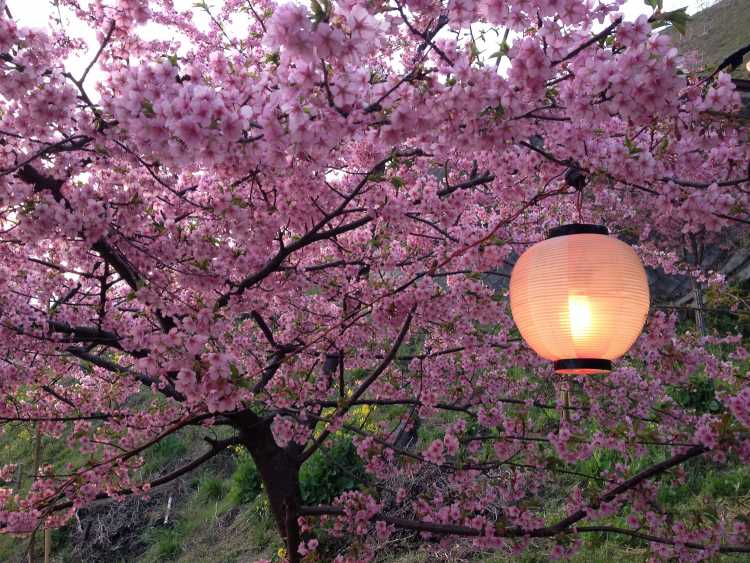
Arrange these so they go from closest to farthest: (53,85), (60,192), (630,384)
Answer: (53,85) < (60,192) < (630,384)

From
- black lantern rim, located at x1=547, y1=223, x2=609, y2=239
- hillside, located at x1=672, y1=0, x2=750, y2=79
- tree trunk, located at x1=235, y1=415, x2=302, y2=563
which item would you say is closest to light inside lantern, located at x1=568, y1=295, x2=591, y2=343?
black lantern rim, located at x1=547, y1=223, x2=609, y2=239

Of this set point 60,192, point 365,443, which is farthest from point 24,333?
point 365,443

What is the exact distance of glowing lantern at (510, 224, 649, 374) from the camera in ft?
6.50

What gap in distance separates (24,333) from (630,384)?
3.40 m

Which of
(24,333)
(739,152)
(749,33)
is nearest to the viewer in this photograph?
(739,152)

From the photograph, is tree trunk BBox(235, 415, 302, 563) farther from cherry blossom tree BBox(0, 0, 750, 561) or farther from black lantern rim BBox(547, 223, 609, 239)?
black lantern rim BBox(547, 223, 609, 239)

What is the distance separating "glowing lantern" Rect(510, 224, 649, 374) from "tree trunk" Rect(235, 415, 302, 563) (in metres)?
1.86

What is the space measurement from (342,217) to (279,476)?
156 cm

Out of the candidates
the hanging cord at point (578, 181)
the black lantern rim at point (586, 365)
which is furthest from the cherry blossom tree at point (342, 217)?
the black lantern rim at point (586, 365)

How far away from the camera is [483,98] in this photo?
161cm

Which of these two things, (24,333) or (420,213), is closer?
(24,333)

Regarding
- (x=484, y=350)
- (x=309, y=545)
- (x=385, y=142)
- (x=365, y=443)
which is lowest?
(x=309, y=545)

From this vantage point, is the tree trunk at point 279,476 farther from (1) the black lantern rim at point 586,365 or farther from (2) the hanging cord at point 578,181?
(2) the hanging cord at point 578,181

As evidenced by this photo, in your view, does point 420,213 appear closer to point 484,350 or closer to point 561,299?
point 484,350
